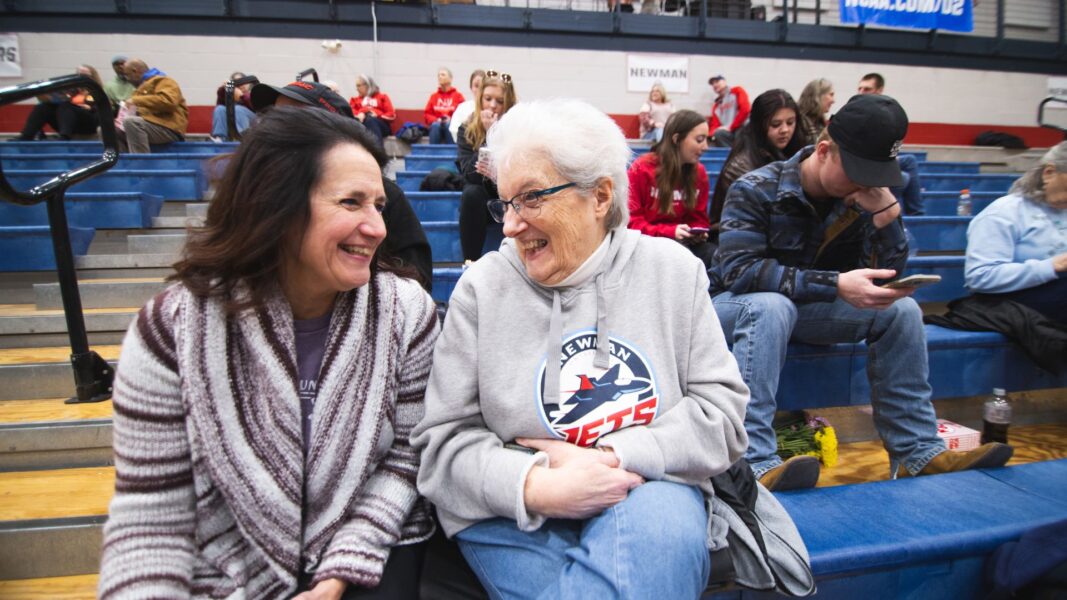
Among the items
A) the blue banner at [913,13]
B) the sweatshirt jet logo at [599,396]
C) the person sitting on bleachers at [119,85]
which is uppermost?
the blue banner at [913,13]

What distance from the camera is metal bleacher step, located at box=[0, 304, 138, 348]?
253cm

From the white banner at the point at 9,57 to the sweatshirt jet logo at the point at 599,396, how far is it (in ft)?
30.7

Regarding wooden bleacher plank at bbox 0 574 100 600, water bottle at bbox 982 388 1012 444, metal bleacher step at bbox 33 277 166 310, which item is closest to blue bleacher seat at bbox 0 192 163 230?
metal bleacher step at bbox 33 277 166 310

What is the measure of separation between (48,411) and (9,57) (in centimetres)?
773

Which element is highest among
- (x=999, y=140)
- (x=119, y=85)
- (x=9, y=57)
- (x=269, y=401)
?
(x=9, y=57)

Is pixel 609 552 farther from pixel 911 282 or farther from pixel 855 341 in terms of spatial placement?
pixel 855 341

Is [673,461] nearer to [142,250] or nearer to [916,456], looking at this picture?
[916,456]

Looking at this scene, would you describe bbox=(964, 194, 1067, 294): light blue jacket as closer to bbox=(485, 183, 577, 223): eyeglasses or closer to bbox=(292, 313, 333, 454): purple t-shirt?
bbox=(485, 183, 577, 223): eyeglasses

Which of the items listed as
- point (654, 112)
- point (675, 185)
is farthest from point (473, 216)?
point (654, 112)

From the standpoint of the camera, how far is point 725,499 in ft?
3.60

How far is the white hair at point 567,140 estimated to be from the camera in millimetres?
1057

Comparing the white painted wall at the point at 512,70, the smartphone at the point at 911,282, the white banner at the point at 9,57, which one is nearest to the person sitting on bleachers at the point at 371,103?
the white painted wall at the point at 512,70

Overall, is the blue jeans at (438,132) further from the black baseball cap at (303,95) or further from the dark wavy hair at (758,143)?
the black baseball cap at (303,95)

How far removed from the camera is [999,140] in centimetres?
872
